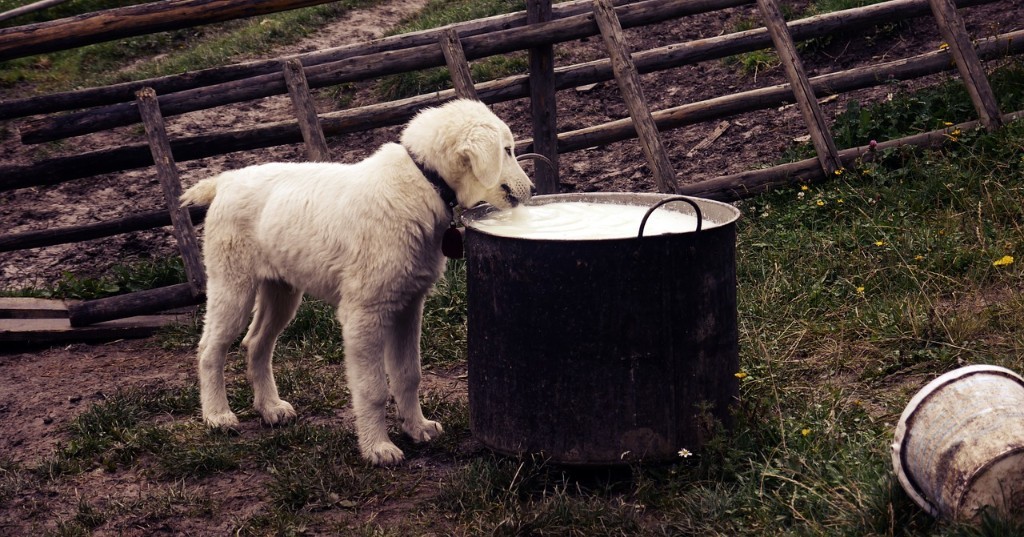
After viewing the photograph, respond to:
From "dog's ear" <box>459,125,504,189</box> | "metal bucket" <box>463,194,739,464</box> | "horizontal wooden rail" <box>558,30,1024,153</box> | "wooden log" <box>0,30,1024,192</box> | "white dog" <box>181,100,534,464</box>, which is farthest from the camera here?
"horizontal wooden rail" <box>558,30,1024,153</box>

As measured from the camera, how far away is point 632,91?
705 centimetres

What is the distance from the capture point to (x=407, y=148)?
452cm

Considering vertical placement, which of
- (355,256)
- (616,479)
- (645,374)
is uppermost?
(355,256)

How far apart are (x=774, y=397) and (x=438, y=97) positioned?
390 centimetres

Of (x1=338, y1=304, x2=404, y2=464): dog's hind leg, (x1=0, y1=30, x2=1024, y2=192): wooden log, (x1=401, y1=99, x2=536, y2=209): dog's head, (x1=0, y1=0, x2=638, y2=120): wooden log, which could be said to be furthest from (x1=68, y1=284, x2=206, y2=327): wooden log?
(x1=401, y1=99, x2=536, y2=209): dog's head

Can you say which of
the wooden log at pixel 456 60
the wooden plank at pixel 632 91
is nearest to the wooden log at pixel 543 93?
the wooden plank at pixel 632 91

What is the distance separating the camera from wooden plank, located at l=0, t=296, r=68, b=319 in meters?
6.94

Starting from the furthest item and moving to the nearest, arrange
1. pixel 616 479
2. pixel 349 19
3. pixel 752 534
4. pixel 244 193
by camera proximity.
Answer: pixel 349 19 → pixel 244 193 → pixel 616 479 → pixel 752 534

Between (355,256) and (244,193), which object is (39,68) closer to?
(244,193)

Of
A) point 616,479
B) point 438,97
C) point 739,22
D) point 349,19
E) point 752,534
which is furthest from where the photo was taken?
point 349,19

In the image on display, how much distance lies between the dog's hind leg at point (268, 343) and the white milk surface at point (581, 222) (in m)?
1.50

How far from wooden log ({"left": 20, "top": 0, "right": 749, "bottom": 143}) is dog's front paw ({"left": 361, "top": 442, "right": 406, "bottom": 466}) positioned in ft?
10.6

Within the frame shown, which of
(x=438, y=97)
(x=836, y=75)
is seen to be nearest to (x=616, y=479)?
(x=438, y=97)

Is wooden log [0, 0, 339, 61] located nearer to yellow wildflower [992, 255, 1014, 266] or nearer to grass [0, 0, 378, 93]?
grass [0, 0, 378, 93]
